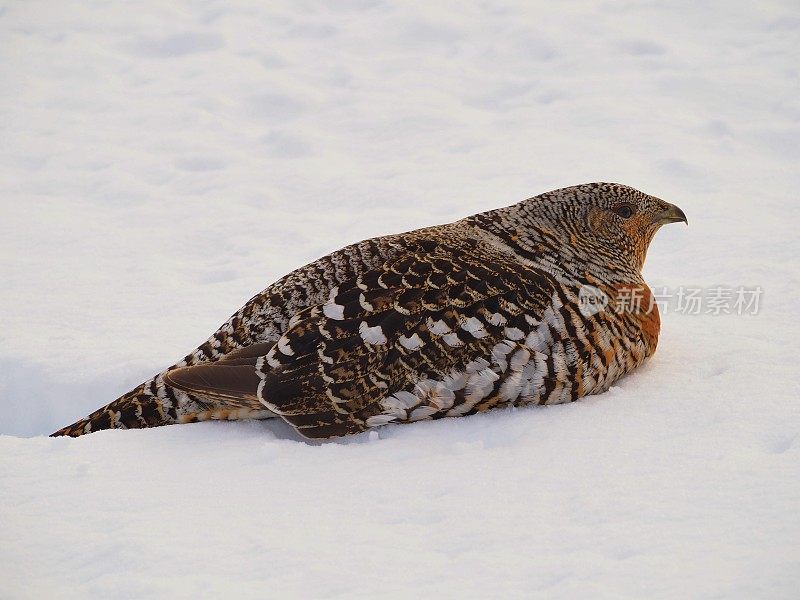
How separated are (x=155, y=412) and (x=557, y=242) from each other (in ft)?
6.75

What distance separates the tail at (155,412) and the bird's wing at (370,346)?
214 mm

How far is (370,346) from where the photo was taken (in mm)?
3801

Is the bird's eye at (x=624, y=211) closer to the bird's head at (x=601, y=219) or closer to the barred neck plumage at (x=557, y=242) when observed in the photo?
the bird's head at (x=601, y=219)

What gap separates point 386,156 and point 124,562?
536 centimetres

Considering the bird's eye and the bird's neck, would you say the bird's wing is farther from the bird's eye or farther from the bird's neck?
the bird's eye

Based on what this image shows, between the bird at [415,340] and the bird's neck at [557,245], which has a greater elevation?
the bird's neck at [557,245]

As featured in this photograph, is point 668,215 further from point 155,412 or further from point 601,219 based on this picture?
point 155,412

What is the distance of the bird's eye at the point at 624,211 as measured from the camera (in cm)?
461

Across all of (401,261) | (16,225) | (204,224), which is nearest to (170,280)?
(204,224)

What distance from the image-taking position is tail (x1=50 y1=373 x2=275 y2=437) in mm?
4051

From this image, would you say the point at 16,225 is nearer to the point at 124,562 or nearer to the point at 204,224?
the point at 204,224

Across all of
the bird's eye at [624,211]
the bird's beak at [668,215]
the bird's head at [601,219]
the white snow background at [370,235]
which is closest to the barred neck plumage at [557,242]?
the bird's head at [601,219]

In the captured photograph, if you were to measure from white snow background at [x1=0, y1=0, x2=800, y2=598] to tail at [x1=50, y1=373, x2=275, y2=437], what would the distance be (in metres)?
0.11

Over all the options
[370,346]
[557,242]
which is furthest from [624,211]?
[370,346]
